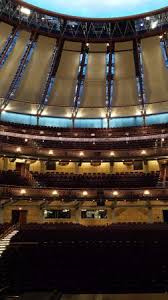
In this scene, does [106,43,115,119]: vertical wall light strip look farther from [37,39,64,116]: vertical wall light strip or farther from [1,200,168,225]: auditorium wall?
[1,200,168,225]: auditorium wall

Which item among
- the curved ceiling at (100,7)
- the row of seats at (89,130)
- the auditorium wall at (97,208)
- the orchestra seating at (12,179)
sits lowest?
the auditorium wall at (97,208)

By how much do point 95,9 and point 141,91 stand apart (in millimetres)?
10280

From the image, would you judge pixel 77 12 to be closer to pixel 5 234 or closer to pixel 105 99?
pixel 105 99

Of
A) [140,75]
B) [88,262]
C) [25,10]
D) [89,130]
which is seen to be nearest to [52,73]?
[25,10]

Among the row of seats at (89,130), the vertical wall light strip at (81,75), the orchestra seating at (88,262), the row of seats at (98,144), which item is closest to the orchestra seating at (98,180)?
the row of seats at (98,144)

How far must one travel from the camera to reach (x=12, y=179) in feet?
95.2

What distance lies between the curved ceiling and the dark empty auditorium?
10 centimetres

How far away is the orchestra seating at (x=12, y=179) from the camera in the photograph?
93.9ft

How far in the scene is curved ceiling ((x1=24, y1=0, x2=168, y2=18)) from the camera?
1104 inches

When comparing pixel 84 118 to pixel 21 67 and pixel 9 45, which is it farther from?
pixel 9 45

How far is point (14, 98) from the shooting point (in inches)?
1325

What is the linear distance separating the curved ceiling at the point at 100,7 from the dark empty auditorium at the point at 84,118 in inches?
4.0

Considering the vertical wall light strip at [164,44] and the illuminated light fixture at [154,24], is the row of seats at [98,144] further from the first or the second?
the illuminated light fixture at [154,24]

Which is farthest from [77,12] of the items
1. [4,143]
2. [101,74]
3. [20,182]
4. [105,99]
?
[20,182]
